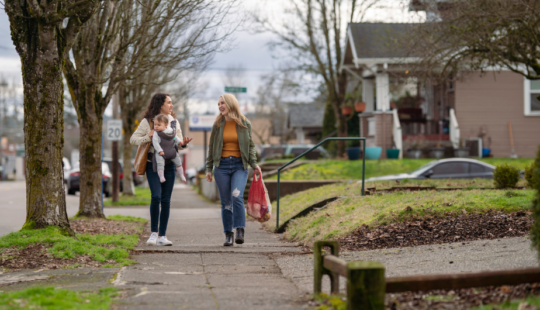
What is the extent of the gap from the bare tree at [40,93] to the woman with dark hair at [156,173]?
40.4 inches

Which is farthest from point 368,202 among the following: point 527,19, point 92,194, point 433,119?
point 433,119

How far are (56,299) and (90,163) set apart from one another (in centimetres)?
733

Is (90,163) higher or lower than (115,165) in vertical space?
higher

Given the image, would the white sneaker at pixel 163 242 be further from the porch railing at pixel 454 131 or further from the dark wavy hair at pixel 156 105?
the porch railing at pixel 454 131

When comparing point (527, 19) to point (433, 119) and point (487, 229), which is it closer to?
point (487, 229)

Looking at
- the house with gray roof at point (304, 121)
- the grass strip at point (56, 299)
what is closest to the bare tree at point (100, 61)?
the grass strip at point (56, 299)

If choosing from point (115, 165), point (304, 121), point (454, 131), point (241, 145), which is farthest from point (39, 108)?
point (304, 121)

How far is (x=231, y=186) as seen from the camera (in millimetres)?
7812

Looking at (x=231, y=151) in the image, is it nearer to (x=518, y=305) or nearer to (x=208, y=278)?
(x=208, y=278)

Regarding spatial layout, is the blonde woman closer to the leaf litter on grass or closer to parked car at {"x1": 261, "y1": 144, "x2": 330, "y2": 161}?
the leaf litter on grass

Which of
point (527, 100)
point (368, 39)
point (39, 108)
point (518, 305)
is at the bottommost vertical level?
point (518, 305)

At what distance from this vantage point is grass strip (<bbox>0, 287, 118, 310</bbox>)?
13.9ft

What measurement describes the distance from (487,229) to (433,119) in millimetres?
19831

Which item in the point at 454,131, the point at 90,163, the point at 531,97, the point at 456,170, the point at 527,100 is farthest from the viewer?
the point at 531,97
